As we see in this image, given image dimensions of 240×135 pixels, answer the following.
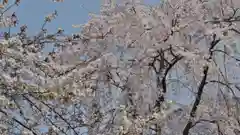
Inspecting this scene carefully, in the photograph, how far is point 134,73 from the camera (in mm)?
3438

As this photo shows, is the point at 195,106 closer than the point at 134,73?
No

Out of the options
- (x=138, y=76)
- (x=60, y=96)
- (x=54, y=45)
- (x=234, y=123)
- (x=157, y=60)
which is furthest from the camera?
(x=54, y=45)

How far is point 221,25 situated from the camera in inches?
131

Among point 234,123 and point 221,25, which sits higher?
point 221,25

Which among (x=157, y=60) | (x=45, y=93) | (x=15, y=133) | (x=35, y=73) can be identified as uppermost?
(x=157, y=60)

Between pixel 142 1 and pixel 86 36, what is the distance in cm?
65

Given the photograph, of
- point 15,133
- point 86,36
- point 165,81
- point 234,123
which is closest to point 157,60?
point 165,81

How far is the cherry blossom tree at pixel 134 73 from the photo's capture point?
3043 mm

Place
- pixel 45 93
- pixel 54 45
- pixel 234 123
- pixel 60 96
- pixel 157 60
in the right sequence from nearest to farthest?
pixel 45 93, pixel 60 96, pixel 157 60, pixel 234 123, pixel 54 45

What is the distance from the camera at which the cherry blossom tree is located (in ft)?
9.98

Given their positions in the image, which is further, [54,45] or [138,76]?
[54,45]

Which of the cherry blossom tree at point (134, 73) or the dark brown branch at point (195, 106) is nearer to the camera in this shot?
the cherry blossom tree at point (134, 73)

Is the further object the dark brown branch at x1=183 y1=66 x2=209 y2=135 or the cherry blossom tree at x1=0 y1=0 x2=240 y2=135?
the dark brown branch at x1=183 y1=66 x2=209 y2=135

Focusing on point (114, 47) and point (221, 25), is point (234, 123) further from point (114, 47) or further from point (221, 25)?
point (114, 47)
